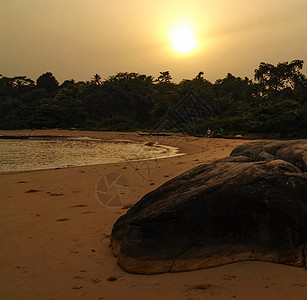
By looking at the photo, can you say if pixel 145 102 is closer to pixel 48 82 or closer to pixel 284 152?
pixel 48 82

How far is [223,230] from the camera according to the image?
2.64 meters

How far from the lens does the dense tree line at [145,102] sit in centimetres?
2931

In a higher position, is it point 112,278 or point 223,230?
point 223,230

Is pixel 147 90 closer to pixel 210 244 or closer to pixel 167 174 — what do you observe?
pixel 167 174

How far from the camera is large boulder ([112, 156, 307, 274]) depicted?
258 cm

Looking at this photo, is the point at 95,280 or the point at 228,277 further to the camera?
Answer: the point at 95,280

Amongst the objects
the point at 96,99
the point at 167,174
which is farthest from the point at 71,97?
the point at 167,174

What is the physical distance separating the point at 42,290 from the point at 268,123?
23.7 metres

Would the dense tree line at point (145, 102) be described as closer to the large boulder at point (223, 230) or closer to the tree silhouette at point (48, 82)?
the tree silhouette at point (48, 82)

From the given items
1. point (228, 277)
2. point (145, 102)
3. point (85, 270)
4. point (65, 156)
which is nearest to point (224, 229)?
point (228, 277)

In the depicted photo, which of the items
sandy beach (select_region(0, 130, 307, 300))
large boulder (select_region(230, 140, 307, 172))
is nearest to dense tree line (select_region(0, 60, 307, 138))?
large boulder (select_region(230, 140, 307, 172))

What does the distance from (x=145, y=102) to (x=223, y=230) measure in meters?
45.4

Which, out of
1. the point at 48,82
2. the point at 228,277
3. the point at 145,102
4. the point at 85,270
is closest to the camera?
the point at 228,277

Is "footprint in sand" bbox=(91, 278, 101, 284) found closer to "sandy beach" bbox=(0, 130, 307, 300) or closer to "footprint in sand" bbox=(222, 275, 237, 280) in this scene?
"sandy beach" bbox=(0, 130, 307, 300)
